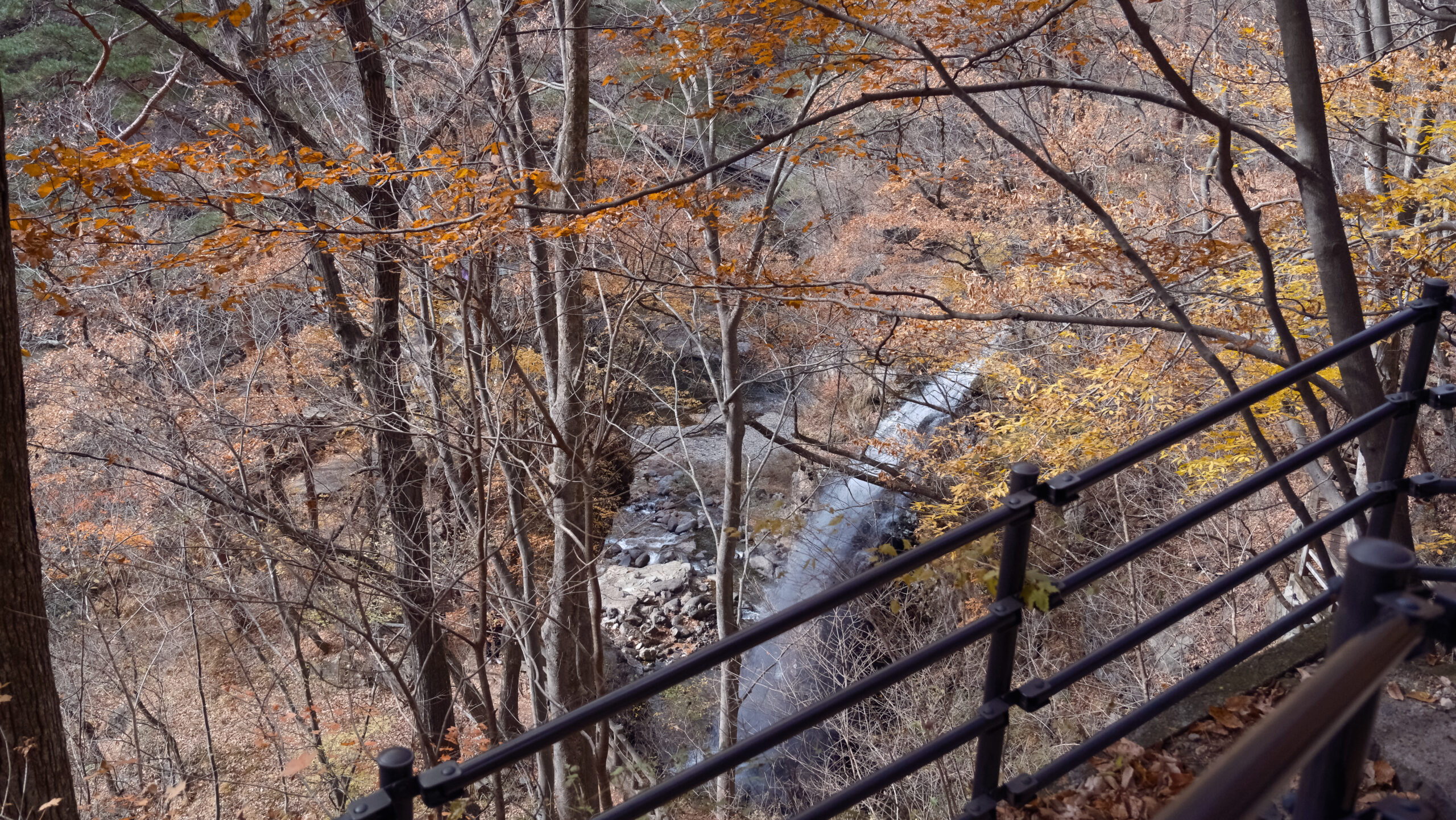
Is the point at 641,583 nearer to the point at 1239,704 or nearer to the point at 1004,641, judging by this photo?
the point at 1239,704

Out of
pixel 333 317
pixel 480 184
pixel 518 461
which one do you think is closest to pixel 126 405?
pixel 333 317

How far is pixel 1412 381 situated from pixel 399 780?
2554 mm

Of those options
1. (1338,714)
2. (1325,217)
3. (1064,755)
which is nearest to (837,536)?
(1325,217)

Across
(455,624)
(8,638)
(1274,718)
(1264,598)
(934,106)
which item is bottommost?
(455,624)

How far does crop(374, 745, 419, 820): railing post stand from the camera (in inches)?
48.1

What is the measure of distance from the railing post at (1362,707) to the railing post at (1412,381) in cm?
141

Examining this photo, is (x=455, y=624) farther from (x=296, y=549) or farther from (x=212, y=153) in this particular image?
(x=212, y=153)

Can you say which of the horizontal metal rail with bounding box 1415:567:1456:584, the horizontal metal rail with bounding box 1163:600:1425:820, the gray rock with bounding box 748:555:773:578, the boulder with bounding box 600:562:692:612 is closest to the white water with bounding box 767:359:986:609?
the gray rock with bounding box 748:555:773:578

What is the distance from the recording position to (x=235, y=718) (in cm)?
1505

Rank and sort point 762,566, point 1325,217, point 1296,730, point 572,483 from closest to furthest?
point 1296,730 → point 1325,217 → point 572,483 → point 762,566

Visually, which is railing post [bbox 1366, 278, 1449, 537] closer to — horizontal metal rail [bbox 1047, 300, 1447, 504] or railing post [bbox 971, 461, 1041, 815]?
horizontal metal rail [bbox 1047, 300, 1447, 504]

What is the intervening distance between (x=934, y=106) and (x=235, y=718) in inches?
602

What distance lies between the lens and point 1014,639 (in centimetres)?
183

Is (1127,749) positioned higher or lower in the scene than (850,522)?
higher
